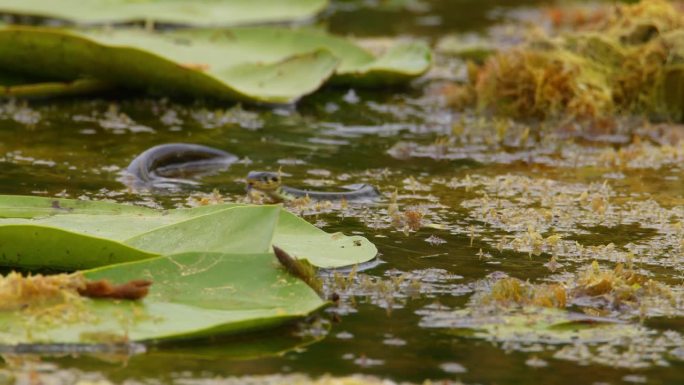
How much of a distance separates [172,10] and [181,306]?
479cm

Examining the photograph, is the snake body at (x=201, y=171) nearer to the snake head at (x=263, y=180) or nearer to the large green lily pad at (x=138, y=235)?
the snake head at (x=263, y=180)

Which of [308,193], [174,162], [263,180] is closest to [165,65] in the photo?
[174,162]

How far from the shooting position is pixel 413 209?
396 cm

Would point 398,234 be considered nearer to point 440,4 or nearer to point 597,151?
point 597,151

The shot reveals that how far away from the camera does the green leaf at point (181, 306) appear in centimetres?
254

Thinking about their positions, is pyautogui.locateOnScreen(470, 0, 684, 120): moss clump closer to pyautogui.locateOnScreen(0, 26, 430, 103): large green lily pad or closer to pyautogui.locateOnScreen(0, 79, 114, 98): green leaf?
pyautogui.locateOnScreen(0, 26, 430, 103): large green lily pad

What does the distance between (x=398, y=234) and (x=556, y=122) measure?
2.11 metres

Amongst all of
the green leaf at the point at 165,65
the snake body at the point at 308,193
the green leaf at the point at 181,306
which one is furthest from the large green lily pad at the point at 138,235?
the green leaf at the point at 165,65

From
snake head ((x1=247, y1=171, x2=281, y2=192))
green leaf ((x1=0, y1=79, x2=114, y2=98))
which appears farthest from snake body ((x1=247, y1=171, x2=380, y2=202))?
green leaf ((x1=0, y1=79, x2=114, y2=98))

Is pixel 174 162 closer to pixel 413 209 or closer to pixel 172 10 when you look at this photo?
pixel 413 209

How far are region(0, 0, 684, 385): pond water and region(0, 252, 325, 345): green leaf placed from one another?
5 cm

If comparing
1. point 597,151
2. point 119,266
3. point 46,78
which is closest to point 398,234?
point 119,266

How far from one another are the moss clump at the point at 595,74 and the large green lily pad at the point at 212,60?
0.56 m

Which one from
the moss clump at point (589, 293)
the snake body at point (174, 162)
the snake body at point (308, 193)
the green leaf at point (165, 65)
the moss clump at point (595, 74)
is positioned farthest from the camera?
the moss clump at point (595, 74)
